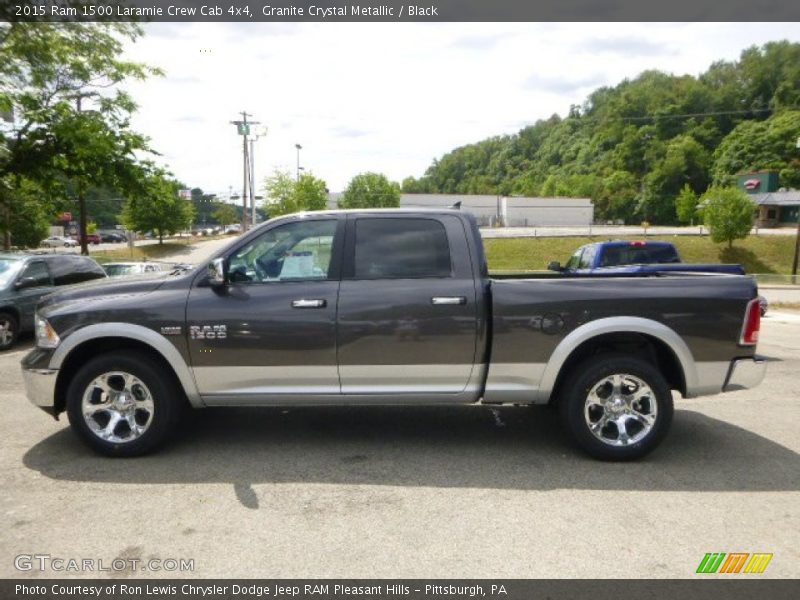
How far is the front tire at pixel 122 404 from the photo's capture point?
A: 4270 mm

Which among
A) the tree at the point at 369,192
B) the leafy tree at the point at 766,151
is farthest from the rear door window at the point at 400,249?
the leafy tree at the point at 766,151

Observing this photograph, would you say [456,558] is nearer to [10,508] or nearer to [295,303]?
[295,303]

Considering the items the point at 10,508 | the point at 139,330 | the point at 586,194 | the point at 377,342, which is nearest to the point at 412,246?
the point at 377,342

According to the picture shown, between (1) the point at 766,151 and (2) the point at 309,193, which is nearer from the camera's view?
(2) the point at 309,193

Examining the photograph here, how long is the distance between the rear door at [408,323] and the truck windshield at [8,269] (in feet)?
25.5

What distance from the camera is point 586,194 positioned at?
10950cm

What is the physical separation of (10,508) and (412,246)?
3.29m

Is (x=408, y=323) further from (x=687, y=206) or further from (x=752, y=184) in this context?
(x=752, y=184)

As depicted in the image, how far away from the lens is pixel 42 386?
4.27m

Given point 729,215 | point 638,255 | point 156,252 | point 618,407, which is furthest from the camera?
point 156,252

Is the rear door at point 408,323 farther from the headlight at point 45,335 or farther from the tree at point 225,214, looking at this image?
the tree at point 225,214

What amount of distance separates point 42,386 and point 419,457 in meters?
3.01

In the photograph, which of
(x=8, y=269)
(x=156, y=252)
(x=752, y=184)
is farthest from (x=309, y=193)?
(x=752, y=184)

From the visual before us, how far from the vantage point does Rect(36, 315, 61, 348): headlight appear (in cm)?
426
